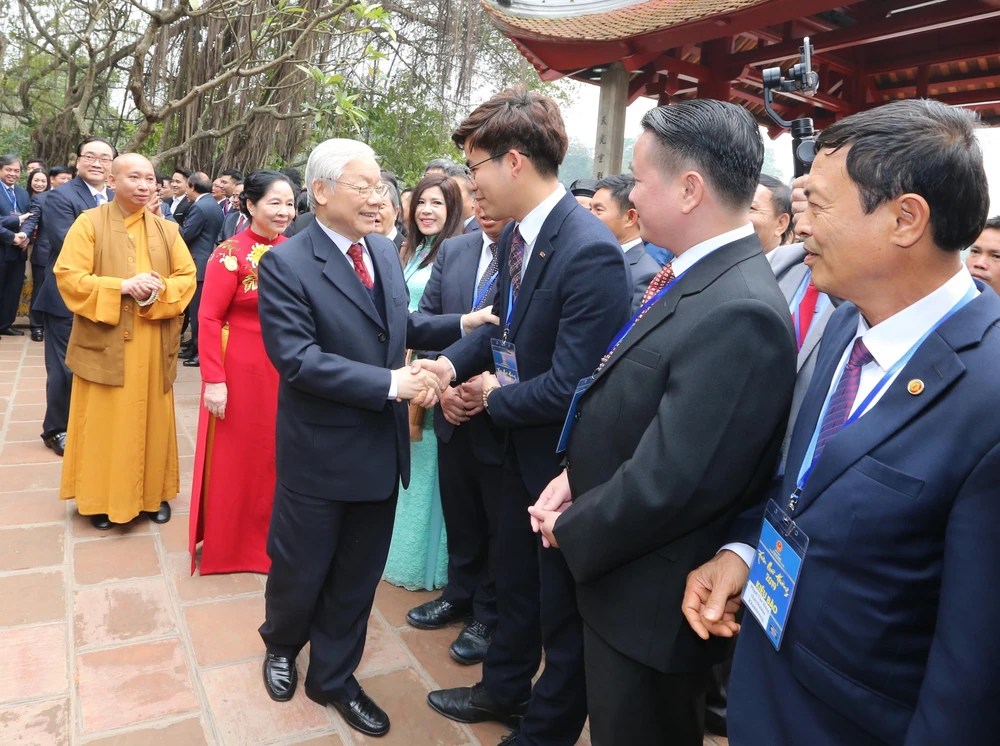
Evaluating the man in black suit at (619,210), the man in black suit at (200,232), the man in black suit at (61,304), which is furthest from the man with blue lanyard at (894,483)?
the man in black suit at (200,232)

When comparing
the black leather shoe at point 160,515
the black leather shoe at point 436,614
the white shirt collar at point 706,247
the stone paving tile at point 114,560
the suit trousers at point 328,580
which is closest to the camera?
the white shirt collar at point 706,247

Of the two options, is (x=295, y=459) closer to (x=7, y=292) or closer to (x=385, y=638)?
(x=385, y=638)

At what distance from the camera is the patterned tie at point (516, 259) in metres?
2.02

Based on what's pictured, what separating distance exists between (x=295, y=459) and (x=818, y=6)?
377cm

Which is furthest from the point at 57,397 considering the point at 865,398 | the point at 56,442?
the point at 865,398

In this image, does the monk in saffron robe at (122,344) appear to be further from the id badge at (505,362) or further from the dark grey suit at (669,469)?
the dark grey suit at (669,469)

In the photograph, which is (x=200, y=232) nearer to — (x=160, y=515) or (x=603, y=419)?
(x=160, y=515)

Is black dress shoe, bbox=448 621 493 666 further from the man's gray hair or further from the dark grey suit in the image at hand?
the man's gray hair

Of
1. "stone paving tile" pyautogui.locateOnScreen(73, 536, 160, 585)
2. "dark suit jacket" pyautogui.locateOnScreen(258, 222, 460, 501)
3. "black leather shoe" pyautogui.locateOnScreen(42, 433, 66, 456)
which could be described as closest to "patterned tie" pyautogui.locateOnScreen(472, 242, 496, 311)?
"dark suit jacket" pyautogui.locateOnScreen(258, 222, 460, 501)

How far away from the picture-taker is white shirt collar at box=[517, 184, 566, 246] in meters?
1.95

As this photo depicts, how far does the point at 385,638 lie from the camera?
2646 mm

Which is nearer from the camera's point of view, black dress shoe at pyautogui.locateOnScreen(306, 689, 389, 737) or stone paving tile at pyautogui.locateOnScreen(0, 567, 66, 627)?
black dress shoe at pyautogui.locateOnScreen(306, 689, 389, 737)

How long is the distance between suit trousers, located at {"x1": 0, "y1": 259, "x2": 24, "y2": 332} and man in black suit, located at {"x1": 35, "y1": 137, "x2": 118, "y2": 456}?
3.39 m

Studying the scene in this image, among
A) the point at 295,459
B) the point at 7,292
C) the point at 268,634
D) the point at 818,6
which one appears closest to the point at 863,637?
the point at 295,459
